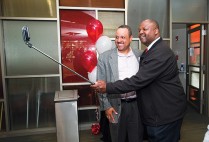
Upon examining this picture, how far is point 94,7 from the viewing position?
3.33 m

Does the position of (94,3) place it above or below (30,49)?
above

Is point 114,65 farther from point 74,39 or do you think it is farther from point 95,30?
point 74,39

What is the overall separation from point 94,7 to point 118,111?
7.07 feet

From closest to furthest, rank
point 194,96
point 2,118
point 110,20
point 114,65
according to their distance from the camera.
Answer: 1. point 114,65
2. point 2,118
3. point 110,20
4. point 194,96

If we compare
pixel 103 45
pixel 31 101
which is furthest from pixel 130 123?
pixel 31 101

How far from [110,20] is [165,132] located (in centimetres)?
238

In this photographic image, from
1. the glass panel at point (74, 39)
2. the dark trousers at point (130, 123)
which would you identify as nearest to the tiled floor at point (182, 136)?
the glass panel at point (74, 39)

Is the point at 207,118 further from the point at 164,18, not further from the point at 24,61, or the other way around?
the point at 24,61

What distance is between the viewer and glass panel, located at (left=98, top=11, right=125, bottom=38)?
135 inches

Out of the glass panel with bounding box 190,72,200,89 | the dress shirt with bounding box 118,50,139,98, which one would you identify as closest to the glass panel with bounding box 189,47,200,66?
the glass panel with bounding box 190,72,200,89

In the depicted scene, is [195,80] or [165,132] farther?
[195,80]

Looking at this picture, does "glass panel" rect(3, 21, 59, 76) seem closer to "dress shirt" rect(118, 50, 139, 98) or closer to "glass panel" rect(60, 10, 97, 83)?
"glass panel" rect(60, 10, 97, 83)

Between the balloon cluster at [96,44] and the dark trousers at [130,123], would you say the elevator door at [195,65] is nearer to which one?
the balloon cluster at [96,44]

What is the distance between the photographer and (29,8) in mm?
3170
